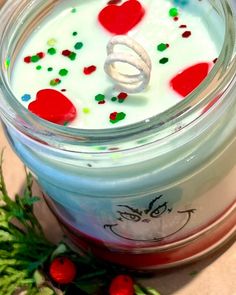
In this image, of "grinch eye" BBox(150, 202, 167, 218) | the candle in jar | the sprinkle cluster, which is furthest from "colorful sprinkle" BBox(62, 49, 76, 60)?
"grinch eye" BBox(150, 202, 167, 218)

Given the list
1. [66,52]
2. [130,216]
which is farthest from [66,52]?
[130,216]

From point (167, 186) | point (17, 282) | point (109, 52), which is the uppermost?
point (109, 52)

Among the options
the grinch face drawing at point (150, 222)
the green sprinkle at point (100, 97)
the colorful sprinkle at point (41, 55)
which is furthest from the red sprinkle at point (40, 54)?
the grinch face drawing at point (150, 222)

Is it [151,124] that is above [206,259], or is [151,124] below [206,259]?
above

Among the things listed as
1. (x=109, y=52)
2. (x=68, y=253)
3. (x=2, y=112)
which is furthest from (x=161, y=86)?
(x=68, y=253)

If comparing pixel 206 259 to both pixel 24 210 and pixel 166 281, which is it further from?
pixel 24 210
